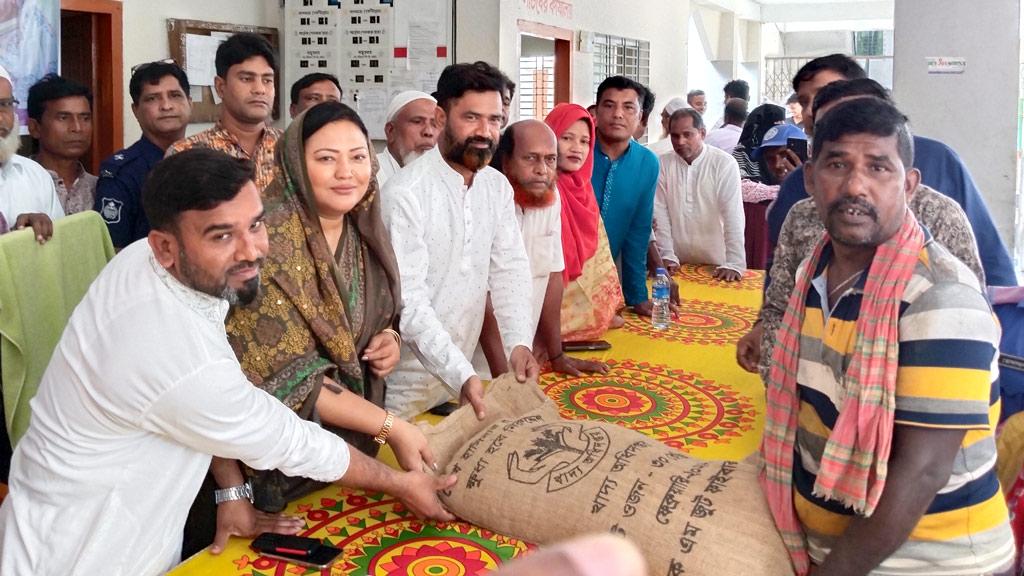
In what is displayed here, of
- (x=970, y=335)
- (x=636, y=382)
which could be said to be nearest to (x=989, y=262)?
(x=636, y=382)

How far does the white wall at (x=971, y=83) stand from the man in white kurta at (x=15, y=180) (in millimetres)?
4750

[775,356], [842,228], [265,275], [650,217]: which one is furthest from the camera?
[650,217]

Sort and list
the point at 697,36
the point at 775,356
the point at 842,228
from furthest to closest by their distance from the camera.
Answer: the point at 697,36
the point at 775,356
the point at 842,228

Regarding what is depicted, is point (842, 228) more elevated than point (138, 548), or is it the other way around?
point (842, 228)

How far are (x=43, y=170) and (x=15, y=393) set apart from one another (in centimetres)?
111

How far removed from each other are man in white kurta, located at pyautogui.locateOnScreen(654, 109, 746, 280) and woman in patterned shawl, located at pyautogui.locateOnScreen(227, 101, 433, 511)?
2.68 m

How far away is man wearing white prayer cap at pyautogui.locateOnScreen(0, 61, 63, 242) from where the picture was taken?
2.93 metres

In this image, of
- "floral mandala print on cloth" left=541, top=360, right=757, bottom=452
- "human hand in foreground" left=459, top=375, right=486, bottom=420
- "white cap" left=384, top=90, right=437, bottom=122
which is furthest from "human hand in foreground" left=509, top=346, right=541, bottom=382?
"white cap" left=384, top=90, right=437, bottom=122

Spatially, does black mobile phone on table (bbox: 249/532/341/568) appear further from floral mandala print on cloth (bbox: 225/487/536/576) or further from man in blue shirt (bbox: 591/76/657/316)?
man in blue shirt (bbox: 591/76/657/316)

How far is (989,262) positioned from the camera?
2400 millimetres

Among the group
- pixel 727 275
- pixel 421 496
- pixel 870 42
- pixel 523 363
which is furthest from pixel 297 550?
pixel 870 42

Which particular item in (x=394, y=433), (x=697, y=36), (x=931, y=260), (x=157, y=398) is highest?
(x=697, y=36)

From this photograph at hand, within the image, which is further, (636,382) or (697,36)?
(697,36)

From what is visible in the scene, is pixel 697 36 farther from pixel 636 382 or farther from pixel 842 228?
pixel 842 228
